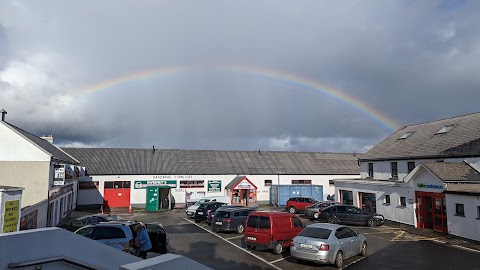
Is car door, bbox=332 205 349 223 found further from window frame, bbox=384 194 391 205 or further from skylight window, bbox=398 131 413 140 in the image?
skylight window, bbox=398 131 413 140

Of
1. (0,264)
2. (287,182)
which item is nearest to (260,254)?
(0,264)

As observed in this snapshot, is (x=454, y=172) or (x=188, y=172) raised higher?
(x=188, y=172)

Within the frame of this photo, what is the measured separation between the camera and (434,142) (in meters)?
29.2

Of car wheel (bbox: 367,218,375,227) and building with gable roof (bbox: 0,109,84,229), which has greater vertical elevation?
building with gable roof (bbox: 0,109,84,229)

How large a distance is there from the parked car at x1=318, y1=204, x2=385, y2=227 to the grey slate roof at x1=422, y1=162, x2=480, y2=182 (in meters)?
5.97

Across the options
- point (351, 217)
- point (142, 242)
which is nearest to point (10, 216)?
point (142, 242)

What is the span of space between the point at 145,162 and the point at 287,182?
2022 cm

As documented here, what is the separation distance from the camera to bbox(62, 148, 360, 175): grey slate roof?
44062mm

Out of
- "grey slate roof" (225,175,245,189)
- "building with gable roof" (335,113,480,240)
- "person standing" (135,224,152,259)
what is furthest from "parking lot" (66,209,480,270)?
"grey slate roof" (225,175,245,189)

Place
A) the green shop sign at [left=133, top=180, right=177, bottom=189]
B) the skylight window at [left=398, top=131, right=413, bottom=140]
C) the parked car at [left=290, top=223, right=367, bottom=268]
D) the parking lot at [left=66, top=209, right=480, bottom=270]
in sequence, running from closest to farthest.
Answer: the parked car at [left=290, top=223, right=367, bottom=268] < the parking lot at [left=66, top=209, right=480, bottom=270] < the skylight window at [left=398, top=131, right=413, bottom=140] < the green shop sign at [left=133, top=180, right=177, bottom=189]

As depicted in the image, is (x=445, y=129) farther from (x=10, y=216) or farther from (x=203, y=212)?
(x=10, y=216)

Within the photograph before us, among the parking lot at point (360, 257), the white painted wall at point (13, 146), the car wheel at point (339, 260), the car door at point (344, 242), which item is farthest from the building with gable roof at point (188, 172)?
the car wheel at point (339, 260)

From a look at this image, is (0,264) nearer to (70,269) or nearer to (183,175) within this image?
(70,269)

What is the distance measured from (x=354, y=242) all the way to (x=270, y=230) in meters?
3.93
